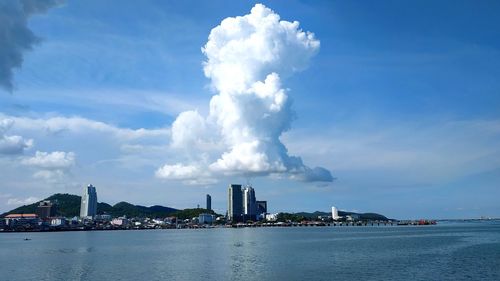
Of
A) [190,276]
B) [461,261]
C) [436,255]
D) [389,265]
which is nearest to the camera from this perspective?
[190,276]

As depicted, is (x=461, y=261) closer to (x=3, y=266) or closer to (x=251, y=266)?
(x=251, y=266)

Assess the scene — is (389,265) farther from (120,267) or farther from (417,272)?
(120,267)

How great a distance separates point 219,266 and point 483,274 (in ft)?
118

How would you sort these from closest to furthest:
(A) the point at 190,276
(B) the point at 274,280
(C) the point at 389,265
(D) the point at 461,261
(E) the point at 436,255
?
(B) the point at 274,280 < (A) the point at 190,276 < (C) the point at 389,265 < (D) the point at 461,261 < (E) the point at 436,255

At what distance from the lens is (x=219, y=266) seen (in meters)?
70.7

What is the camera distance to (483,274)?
58625 millimetres

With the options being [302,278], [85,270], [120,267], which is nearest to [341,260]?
[302,278]

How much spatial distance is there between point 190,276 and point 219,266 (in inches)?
422

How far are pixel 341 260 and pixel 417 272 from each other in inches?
706

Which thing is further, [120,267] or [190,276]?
[120,267]

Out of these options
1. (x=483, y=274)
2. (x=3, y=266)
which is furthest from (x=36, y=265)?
(x=483, y=274)

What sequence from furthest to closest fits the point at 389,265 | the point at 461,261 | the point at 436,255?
the point at 436,255, the point at 461,261, the point at 389,265

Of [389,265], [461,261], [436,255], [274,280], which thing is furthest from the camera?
[436,255]

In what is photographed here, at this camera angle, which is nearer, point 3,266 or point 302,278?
point 302,278
